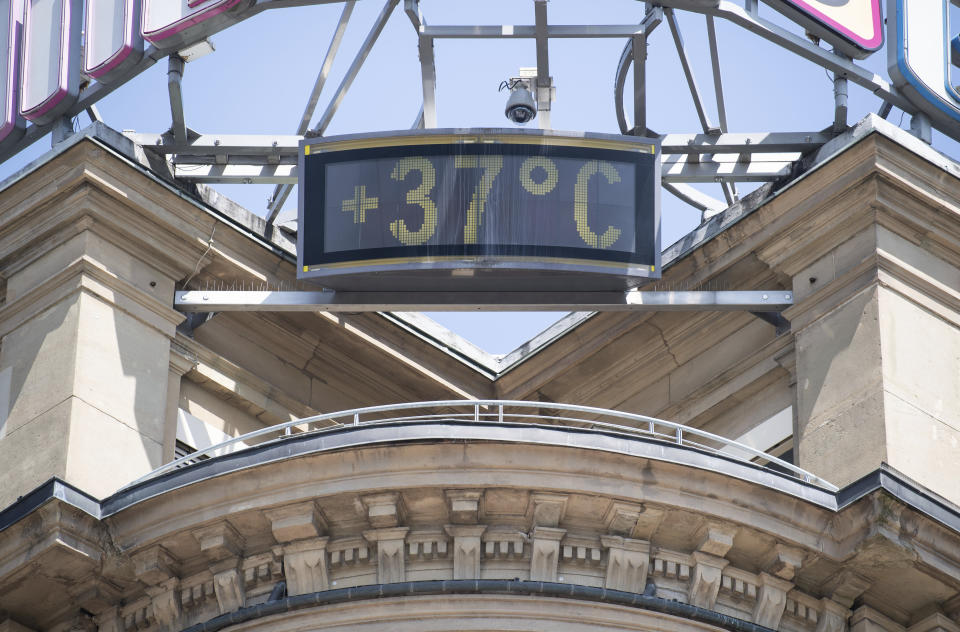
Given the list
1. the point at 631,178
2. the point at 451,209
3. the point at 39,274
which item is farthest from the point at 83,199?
the point at 631,178

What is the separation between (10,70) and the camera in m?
33.6

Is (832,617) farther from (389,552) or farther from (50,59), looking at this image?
(50,59)

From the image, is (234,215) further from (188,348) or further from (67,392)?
(67,392)

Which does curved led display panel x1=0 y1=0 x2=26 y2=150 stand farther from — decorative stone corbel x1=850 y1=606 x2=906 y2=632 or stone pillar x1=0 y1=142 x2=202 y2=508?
decorative stone corbel x1=850 y1=606 x2=906 y2=632

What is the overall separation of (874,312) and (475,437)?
553cm

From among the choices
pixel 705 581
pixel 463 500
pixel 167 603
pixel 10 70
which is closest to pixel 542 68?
pixel 10 70

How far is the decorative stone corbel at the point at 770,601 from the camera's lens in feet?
88.2

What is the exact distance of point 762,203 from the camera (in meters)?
31.2

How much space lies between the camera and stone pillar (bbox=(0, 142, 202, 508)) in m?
29.1

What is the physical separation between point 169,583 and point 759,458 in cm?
755

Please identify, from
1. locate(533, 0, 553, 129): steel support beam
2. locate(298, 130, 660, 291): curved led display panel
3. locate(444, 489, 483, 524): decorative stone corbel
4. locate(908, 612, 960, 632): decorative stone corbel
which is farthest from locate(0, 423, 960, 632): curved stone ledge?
locate(533, 0, 553, 129): steel support beam

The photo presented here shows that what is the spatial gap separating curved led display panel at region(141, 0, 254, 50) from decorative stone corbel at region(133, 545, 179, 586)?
314 inches

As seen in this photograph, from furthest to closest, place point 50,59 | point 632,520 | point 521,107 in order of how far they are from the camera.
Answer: point 50,59 < point 521,107 < point 632,520

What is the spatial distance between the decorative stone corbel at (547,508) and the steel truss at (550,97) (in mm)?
6900
